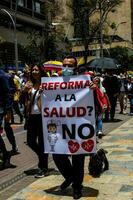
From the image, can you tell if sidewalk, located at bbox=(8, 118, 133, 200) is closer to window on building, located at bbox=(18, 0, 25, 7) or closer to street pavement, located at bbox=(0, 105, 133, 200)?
street pavement, located at bbox=(0, 105, 133, 200)

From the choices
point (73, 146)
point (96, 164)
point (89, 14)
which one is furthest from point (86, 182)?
point (89, 14)

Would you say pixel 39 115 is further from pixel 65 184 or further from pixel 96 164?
pixel 65 184

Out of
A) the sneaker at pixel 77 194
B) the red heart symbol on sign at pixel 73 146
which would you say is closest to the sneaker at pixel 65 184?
the sneaker at pixel 77 194

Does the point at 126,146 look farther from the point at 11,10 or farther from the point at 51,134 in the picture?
the point at 11,10

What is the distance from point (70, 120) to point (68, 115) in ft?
0.22

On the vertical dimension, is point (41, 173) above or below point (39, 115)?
below

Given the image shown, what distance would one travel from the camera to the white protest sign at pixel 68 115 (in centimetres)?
701

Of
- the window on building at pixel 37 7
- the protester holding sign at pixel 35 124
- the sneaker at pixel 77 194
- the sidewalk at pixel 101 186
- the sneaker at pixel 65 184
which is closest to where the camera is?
the sneaker at pixel 77 194

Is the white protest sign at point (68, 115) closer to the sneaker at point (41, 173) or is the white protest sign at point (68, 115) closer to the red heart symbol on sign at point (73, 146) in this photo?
the red heart symbol on sign at point (73, 146)

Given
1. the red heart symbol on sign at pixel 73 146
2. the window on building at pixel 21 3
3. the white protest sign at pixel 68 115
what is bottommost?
the red heart symbol on sign at pixel 73 146

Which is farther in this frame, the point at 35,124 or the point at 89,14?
the point at 89,14

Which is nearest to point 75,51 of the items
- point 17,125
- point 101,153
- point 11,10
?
point 11,10

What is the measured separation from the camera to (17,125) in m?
17.3

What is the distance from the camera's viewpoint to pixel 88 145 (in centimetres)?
702
